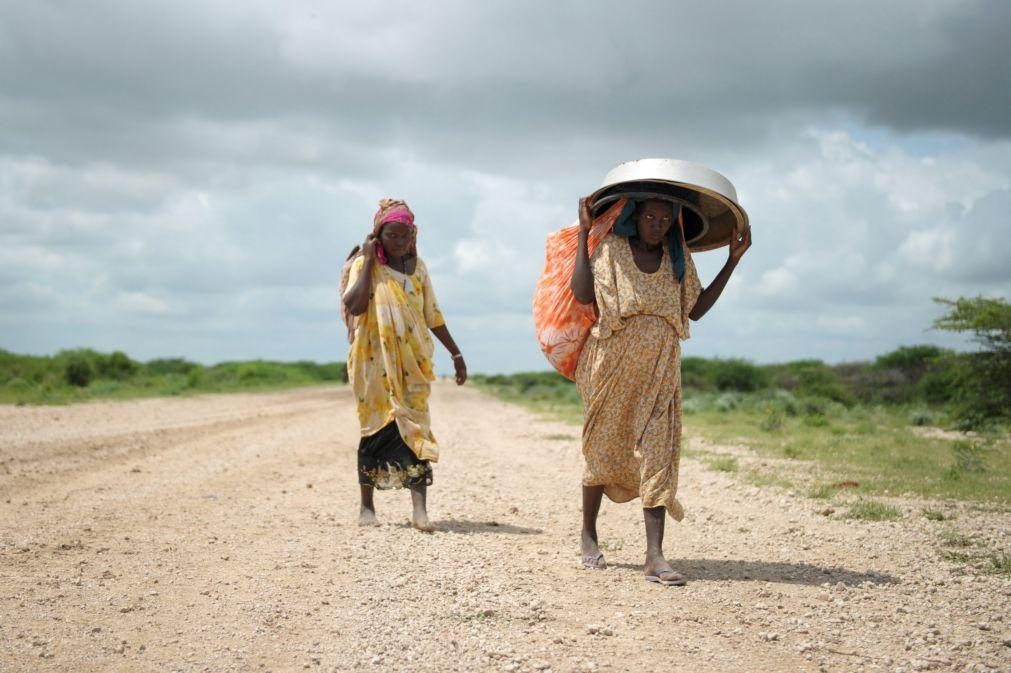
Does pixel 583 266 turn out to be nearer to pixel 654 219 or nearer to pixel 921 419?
pixel 654 219

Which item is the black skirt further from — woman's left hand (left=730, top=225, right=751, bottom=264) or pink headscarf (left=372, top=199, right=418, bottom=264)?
woman's left hand (left=730, top=225, right=751, bottom=264)

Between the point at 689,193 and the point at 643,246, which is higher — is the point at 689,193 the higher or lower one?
the higher one

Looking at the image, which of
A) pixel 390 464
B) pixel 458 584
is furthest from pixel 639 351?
pixel 390 464

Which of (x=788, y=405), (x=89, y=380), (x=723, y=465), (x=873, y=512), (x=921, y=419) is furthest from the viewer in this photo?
(x=89, y=380)

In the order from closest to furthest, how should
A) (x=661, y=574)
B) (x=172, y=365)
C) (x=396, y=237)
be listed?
(x=661, y=574)
(x=396, y=237)
(x=172, y=365)

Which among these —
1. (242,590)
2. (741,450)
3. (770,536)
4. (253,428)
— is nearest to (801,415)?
(741,450)

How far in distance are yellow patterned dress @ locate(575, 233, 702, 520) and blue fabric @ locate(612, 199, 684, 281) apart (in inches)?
1.6

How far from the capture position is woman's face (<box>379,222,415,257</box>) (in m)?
7.42

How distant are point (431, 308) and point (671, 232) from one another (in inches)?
94.3

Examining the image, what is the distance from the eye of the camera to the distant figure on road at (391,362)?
7477 millimetres

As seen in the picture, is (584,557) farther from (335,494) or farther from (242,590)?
(335,494)

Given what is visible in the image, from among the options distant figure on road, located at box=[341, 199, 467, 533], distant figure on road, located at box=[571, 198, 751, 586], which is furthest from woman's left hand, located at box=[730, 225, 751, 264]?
distant figure on road, located at box=[341, 199, 467, 533]

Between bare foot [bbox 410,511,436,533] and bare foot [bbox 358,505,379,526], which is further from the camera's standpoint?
bare foot [bbox 358,505,379,526]

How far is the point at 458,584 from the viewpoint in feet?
17.9
